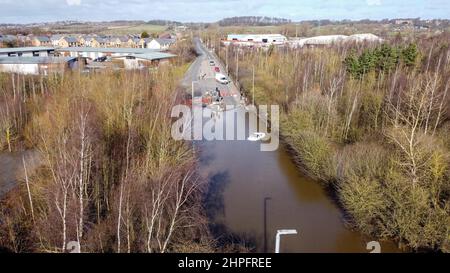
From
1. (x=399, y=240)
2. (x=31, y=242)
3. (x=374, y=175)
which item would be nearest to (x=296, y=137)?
(x=374, y=175)

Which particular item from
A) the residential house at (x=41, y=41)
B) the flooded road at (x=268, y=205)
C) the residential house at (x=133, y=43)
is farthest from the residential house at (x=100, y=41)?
the flooded road at (x=268, y=205)

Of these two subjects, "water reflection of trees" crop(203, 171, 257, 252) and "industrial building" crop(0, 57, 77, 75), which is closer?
"water reflection of trees" crop(203, 171, 257, 252)

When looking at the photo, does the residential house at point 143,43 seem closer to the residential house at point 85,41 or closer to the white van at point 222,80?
the residential house at point 85,41

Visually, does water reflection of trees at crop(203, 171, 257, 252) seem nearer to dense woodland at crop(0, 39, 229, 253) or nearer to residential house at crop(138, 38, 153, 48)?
dense woodland at crop(0, 39, 229, 253)

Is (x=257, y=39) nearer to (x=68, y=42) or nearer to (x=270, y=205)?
(x=68, y=42)

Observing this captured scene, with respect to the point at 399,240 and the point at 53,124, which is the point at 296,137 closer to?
the point at 399,240
